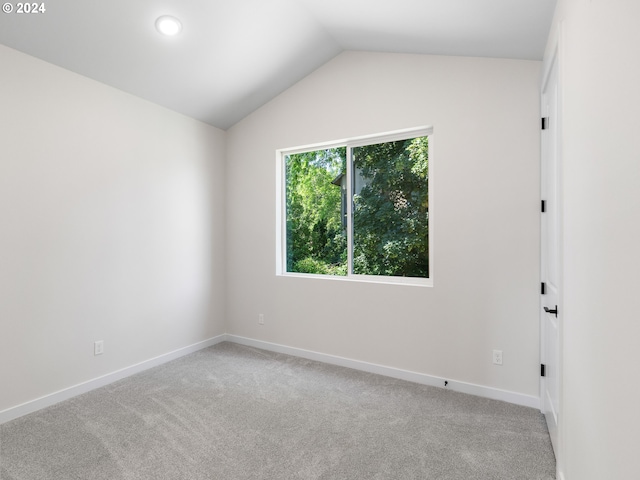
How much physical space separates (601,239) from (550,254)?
135 centimetres

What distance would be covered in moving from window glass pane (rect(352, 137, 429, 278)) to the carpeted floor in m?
1.05

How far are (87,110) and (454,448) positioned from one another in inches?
139

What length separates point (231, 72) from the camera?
3.15m

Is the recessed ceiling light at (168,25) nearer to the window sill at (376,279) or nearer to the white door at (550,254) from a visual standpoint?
the window sill at (376,279)

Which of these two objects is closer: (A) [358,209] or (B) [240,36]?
(B) [240,36]

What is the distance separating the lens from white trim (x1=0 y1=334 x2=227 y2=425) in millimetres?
2377

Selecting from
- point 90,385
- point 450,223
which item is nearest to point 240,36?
point 450,223

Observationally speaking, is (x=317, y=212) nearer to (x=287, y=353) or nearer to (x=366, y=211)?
(x=366, y=211)

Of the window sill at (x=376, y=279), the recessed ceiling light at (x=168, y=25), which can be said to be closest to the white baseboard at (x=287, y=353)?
the window sill at (x=376, y=279)

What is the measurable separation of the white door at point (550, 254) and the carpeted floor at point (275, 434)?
0.23 metres

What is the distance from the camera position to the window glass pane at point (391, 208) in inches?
121

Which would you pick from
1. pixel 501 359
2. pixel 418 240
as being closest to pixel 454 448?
pixel 501 359

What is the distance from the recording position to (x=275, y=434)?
86.2 inches

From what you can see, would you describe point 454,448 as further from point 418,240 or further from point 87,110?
point 87,110
